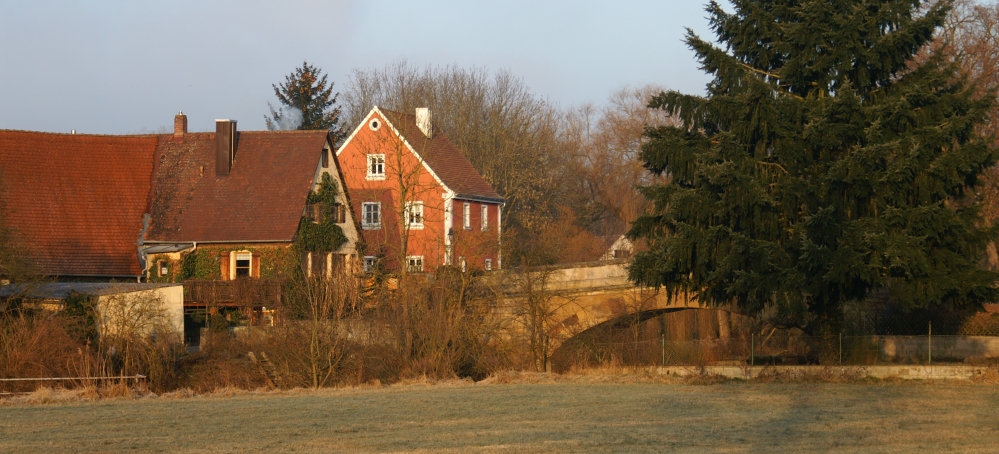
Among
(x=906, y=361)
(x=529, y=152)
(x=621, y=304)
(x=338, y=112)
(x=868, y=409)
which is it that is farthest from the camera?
(x=338, y=112)

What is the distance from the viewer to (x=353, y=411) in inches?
781

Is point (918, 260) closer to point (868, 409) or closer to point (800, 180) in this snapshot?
point (800, 180)

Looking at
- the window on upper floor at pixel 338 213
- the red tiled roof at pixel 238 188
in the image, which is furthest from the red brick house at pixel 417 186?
the red tiled roof at pixel 238 188

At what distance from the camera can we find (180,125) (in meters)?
45.3

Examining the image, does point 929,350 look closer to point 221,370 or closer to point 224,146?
point 221,370

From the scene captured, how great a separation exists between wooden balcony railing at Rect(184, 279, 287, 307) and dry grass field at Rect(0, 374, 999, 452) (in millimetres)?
10368

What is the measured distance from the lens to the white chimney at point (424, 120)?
52938 mm

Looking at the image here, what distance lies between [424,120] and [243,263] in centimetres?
1498

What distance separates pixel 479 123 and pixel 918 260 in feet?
134

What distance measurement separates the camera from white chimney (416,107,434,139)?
174 ft

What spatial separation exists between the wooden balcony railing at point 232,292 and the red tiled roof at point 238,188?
3299mm

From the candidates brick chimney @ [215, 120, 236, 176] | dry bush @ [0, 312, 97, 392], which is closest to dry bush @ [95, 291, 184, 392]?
dry bush @ [0, 312, 97, 392]

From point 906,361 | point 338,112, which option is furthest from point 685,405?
point 338,112

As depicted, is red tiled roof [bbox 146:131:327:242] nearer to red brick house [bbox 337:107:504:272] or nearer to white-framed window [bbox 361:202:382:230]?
red brick house [bbox 337:107:504:272]
